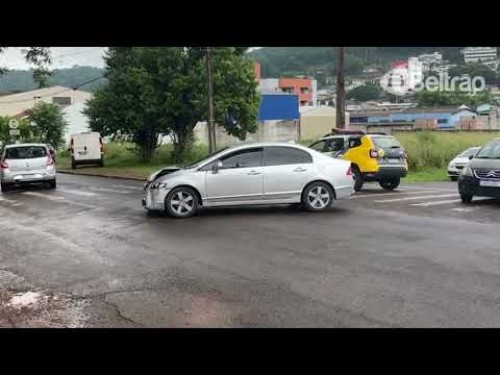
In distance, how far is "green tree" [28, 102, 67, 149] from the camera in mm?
56438

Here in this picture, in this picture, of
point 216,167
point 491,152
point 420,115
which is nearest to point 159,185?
point 216,167

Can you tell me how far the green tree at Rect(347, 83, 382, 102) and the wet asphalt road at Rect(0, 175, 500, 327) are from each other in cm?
6439

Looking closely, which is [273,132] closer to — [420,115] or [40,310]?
[420,115]

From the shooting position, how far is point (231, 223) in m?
11.4

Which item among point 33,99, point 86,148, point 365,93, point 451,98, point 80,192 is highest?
point 33,99

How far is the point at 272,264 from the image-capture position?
7820mm

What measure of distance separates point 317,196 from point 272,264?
5.12 metres

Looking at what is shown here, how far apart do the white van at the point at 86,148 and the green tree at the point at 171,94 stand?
1.16 metres

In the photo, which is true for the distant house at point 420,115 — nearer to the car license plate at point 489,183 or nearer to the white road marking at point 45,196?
the white road marking at point 45,196

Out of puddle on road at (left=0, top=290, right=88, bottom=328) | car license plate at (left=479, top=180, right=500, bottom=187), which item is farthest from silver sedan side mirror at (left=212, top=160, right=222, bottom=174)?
puddle on road at (left=0, top=290, right=88, bottom=328)

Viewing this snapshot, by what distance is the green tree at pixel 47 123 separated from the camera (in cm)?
5644

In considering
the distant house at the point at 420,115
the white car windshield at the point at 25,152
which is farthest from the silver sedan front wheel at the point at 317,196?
the distant house at the point at 420,115
